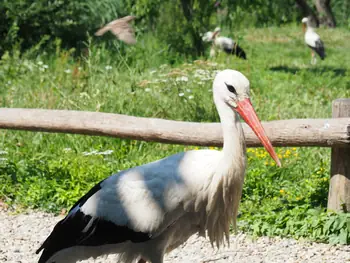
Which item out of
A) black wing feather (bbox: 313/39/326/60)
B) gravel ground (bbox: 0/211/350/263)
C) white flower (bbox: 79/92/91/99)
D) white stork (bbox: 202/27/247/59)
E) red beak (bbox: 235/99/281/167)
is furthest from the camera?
black wing feather (bbox: 313/39/326/60)

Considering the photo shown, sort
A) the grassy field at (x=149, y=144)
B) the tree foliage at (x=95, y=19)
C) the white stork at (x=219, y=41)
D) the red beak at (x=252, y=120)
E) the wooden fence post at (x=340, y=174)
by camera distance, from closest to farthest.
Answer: the red beak at (x=252, y=120) < the wooden fence post at (x=340, y=174) < the grassy field at (x=149, y=144) < the tree foliage at (x=95, y=19) < the white stork at (x=219, y=41)

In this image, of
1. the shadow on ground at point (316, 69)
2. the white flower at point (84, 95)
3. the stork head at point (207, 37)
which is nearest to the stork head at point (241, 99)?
the white flower at point (84, 95)

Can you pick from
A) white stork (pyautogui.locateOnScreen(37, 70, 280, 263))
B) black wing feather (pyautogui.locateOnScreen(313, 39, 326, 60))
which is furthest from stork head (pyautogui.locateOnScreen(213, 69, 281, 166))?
black wing feather (pyautogui.locateOnScreen(313, 39, 326, 60))

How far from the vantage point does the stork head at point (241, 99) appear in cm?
359

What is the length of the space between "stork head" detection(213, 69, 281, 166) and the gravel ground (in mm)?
1277

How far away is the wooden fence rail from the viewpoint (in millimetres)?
4793

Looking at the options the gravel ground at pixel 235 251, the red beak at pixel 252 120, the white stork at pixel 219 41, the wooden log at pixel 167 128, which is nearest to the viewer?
the red beak at pixel 252 120

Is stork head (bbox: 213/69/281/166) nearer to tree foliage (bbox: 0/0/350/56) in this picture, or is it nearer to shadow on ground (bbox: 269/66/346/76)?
tree foliage (bbox: 0/0/350/56)

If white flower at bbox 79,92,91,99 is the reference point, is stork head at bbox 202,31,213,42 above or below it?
below

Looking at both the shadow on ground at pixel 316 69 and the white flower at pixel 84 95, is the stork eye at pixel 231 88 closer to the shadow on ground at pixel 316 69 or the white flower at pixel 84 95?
the white flower at pixel 84 95

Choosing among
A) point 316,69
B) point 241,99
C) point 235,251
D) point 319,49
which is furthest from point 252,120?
point 319,49

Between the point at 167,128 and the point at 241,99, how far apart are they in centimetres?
170

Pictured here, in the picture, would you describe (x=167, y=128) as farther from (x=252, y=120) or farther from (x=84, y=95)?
(x=84, y=95)

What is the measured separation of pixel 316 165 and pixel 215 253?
6.11 feet
